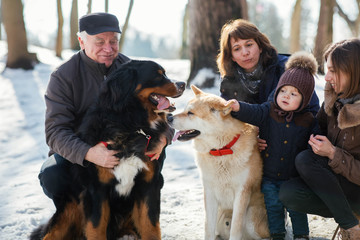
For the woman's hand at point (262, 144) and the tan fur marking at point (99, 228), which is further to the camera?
the woman's hand at point (262, 144)

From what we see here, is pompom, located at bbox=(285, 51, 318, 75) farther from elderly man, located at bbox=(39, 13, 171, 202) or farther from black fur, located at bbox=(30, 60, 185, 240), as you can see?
elderly man, located at bbox=(39, 13, 171, 202)

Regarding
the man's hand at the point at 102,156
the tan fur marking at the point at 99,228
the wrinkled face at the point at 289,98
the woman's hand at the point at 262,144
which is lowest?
the tan fur marking at the point at 99,228

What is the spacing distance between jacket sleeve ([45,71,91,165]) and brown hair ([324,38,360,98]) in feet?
6.05

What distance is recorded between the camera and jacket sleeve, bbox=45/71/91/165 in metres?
2.49

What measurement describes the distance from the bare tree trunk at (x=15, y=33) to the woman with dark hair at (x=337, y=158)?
27.9ft

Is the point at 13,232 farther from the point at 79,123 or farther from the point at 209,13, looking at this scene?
the point at 209,13

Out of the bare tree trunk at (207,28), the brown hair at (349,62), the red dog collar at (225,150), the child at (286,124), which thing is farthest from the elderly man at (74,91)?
the bare tree trunk at (207,28)

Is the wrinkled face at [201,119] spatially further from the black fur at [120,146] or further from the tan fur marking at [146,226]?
the tan fur marking at [146,226]

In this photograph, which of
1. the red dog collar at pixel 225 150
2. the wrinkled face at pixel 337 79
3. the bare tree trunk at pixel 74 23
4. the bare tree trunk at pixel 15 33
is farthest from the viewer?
the bare tree trunk at pixel 74 23

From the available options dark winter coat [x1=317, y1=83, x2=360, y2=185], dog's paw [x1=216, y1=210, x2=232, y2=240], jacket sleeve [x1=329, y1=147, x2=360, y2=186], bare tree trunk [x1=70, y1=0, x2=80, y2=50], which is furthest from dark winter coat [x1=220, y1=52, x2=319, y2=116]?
bare tree trunk [x1=70, y1=0, x2=80, y2=50]

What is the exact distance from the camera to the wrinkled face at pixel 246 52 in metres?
Result: 3.15

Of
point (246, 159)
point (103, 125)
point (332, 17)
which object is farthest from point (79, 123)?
point (332, 17)

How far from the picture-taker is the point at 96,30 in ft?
9.05

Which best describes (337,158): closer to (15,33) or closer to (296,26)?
(15,33)
